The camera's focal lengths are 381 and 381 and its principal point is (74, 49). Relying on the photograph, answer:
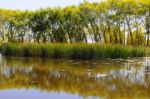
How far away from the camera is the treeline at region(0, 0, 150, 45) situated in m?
43.0

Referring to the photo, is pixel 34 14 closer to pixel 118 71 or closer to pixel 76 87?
pixel 118 71

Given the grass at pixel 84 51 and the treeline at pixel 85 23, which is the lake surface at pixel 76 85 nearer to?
the grass at pixel 84 51

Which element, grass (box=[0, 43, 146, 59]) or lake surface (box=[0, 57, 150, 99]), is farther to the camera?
grass (box=[0, 43, 146, 59])

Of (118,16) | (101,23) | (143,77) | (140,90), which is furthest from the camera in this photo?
(101,23)

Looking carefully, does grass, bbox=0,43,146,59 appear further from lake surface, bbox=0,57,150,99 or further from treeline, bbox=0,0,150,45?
treeline, bbox=0,0,150,45

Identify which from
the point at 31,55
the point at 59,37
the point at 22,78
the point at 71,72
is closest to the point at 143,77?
the point at 71,72

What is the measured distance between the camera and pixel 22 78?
15.2 metres

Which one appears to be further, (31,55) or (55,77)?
(31,55)

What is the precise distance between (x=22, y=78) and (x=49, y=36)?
3659cm

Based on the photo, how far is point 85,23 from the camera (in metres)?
46.5

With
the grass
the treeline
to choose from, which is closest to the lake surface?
the grass

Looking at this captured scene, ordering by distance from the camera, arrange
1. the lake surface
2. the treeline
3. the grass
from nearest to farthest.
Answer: the lake surface → the grass → the treeline

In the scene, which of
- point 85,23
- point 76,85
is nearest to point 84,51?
point 76,85

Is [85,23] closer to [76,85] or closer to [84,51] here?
[84,51]
